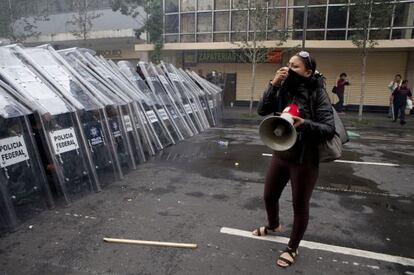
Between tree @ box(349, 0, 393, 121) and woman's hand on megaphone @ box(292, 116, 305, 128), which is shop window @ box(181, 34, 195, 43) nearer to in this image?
tree @ box(349, 0, 393, 121)

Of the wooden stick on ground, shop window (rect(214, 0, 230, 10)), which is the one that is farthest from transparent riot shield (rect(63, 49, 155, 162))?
shop window (rect(214, 0, 230, 10))

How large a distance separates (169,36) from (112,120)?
1516 cm

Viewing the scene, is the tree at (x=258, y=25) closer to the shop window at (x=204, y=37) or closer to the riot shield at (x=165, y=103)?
the shop window at (x=204, y=37)

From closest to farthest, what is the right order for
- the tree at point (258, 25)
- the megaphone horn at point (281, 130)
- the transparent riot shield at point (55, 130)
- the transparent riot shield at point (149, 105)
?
the megaphone horn at point (281, 130) < the transparent riot shield at point (55, 130) < the transparent riot shield at point (149, 105) < the tree at point (258, 25)

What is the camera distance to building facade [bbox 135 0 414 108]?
1562 cm

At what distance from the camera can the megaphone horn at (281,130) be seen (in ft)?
9.16

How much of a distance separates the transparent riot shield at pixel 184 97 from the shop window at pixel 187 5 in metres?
9.95

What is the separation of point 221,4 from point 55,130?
16.0 m

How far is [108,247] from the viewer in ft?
11.6

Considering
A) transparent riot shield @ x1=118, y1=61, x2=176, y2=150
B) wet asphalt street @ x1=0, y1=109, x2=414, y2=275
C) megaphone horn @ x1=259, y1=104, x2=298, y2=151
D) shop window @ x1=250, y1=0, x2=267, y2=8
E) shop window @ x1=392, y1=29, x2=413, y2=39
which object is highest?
shop window @ x1=250, y1=0, x2=267, y2=8

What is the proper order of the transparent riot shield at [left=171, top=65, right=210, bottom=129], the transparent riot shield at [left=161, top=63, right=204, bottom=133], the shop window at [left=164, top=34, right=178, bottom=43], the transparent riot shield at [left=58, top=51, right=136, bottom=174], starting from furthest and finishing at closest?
the shop window at [left=164, top=34, right=178, bottom=43] → the transparent riot shield at [left=171, top=65, right=210, bottom=129] → the transparent riot shield at [left=161, top=63, right=204, bottom=133] → the transparent riot shield at [left=58, top=51, right=136, bottom=174]

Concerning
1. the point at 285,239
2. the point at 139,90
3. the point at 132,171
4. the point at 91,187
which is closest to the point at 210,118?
the point at 139,90

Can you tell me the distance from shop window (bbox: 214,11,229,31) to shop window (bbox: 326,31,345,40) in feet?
17.1

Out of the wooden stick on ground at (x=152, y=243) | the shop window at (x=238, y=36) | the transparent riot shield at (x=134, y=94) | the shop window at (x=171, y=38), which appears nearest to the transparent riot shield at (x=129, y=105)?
the transparent riot shield at (x=134, y=94)
